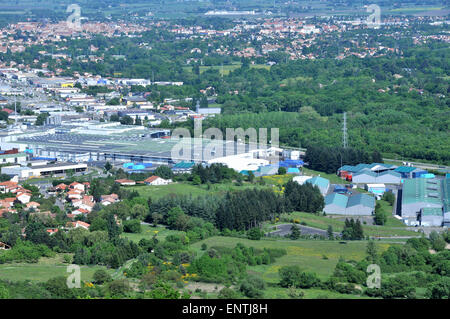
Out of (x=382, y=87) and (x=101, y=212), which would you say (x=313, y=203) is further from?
(x=382, y=87)

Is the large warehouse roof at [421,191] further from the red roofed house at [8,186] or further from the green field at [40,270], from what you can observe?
the red roofed house at [8,186]

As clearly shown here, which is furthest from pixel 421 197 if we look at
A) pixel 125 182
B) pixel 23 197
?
pixel 23 197

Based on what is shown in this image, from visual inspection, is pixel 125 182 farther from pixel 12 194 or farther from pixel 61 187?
pixel 12 194

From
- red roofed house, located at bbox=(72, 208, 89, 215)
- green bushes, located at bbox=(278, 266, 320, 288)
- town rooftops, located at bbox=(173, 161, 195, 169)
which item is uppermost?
green bushes, located at bbox=(278, 266, 320, 288)

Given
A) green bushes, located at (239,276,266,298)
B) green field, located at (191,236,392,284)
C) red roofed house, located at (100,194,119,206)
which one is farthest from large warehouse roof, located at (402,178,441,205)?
green bushes, located at (239,276,266,298)

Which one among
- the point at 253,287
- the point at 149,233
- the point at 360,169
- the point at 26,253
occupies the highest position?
the point at 253,287

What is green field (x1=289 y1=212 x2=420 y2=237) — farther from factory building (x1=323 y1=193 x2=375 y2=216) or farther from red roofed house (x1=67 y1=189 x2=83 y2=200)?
red roofed house (x1=67 y1=189 x2=83 y2=200)
